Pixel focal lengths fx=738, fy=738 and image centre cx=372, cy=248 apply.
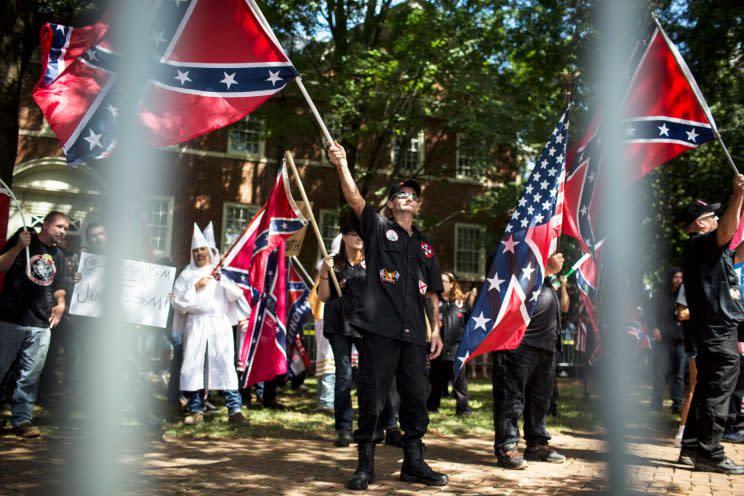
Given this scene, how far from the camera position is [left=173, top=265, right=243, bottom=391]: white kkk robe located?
8.50 metres

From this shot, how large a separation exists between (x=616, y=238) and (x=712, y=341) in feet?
17.6

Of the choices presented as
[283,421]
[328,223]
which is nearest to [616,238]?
[283,421]

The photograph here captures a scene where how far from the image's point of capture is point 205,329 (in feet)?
28.8

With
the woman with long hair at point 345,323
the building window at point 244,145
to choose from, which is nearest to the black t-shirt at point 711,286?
the woman with long hair at point 345,323

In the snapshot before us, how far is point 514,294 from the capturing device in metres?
5.95

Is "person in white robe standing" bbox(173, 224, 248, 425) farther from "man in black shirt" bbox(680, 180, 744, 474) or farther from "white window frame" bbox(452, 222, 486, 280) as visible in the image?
"white window frame" bbox(452, 222, 486, 280)

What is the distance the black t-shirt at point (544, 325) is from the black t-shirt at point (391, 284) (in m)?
1.42

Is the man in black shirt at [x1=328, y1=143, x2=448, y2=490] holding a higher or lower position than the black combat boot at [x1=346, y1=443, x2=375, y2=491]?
higher

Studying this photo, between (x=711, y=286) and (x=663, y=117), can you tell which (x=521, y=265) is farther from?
(x=663, y=117)

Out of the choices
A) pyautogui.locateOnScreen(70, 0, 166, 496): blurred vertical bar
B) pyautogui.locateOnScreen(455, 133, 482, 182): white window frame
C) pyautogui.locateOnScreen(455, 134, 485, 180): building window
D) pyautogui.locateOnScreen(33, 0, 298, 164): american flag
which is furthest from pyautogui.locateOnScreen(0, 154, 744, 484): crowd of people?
pyautogui.locateOnScreen(455, 133, 482, 182): white window frame

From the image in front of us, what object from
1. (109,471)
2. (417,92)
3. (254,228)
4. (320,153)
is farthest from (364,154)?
(109,471)

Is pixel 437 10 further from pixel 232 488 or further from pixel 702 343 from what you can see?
pixel 232 488

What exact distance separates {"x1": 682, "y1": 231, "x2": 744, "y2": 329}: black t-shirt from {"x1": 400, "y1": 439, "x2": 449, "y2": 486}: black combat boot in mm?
2670

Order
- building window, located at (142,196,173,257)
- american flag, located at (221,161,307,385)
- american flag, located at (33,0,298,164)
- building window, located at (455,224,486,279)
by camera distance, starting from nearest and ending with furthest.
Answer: american flag, located at (33,0,298,164) → american flag, located at (221,161,307,385) → building window, located at (142,196,173,257) → building window, located at (455,224,486,279)
